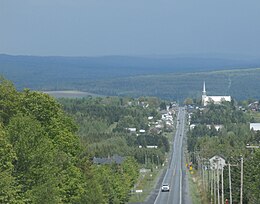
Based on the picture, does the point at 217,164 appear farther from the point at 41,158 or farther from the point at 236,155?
the point at 41,158

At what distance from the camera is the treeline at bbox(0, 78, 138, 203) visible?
132 feet

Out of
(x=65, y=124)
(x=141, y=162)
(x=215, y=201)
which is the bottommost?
(x=141, y=162)

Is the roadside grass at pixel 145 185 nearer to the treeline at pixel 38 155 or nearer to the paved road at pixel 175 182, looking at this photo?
the paved road at pixel 175 182

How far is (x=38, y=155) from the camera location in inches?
1709

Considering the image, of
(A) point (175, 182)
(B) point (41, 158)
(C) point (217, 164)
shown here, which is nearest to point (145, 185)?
(A) point (175, 182)

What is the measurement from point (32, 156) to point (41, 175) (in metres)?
1.16

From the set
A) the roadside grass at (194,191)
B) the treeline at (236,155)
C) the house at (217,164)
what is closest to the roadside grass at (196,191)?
the roadside grass at (194,191)

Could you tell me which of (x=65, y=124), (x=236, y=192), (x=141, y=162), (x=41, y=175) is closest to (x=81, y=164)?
(x=65, y=124)

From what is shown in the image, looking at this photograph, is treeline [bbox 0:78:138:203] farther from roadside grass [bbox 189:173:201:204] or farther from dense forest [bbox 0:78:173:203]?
roadside grass [bbox 189:173:201:204]

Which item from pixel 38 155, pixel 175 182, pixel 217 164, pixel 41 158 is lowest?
pixel 175 182

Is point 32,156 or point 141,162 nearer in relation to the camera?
point 32,156

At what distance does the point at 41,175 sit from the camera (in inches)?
1715

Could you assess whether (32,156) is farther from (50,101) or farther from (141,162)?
(141,162)

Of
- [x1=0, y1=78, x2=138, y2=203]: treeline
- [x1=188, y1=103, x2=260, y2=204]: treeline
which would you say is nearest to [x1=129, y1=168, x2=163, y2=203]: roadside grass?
[x1=188, y1=103, x2=260, y2=204]: treeline
